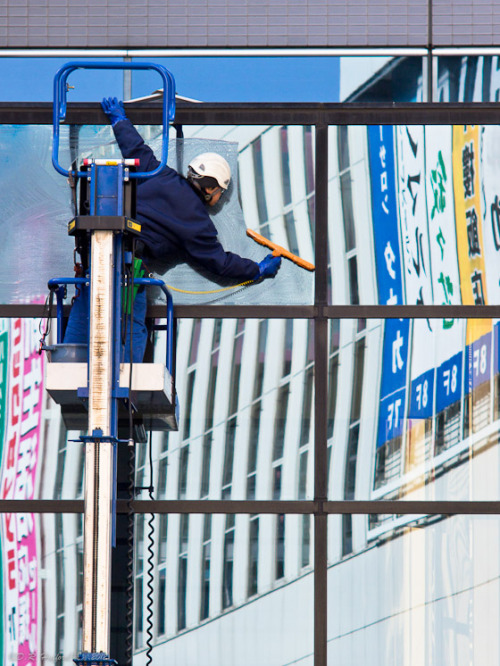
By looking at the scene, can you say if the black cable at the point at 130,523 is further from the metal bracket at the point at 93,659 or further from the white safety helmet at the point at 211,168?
the white safety helmet at the point at 211,168

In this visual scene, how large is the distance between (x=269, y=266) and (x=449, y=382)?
60.4 inches

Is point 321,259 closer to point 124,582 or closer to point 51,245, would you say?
point 51,245

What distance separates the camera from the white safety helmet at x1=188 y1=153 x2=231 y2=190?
9812 millimetres

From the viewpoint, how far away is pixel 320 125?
9984 mm

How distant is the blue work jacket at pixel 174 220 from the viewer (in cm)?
979

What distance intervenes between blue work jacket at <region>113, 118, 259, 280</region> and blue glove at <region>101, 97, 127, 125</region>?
0.06 meters

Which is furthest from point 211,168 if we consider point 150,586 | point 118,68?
point 150,586

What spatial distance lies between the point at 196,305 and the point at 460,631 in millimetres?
2935

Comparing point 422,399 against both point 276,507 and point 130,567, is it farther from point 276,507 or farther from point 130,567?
point 130,567

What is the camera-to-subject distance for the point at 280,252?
9.87m

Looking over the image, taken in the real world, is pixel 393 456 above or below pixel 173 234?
below

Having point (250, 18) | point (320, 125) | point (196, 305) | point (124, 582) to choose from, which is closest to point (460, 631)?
point (124, 582)

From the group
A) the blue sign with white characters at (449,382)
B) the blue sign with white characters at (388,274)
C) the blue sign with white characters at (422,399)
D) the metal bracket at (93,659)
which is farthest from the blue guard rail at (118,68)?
the metal bracket at (93,659)

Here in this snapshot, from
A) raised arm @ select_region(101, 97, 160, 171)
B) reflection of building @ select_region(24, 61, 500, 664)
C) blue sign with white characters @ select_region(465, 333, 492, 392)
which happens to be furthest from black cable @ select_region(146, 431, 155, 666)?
blue sign with white characters @ select_region(465, 333, 492, 392)
